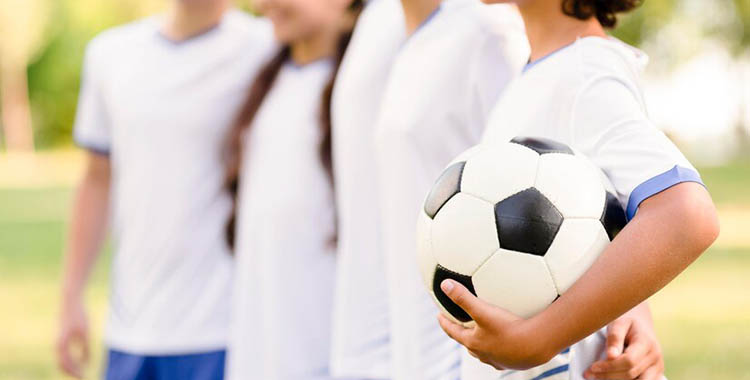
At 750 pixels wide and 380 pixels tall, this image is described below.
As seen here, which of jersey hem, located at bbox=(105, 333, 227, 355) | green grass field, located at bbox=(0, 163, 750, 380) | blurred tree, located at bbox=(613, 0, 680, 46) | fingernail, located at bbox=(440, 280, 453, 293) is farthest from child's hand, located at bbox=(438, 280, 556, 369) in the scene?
blurred tree, located at bbox=(613, 0, 680, 46)

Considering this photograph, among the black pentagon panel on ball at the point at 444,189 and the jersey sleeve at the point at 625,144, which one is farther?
the black pentagon panel on ball at the point at 444,189

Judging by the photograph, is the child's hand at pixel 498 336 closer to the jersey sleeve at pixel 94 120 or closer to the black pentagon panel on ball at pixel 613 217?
the black pentagon panel on ball at pixel 613 217

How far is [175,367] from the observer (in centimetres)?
419

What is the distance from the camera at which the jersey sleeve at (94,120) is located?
4.45 meters

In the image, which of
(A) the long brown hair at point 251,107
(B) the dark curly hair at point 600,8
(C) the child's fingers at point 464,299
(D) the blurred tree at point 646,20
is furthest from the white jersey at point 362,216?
(D) the blurred tree at point 646,20

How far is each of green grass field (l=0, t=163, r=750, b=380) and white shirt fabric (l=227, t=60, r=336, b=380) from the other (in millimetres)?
4384

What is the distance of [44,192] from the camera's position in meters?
29.8

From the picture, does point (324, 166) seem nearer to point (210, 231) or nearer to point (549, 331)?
point (210, 231)

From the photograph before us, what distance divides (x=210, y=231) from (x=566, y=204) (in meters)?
2.28

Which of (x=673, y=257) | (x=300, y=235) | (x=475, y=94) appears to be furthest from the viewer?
(x=300, y=235)

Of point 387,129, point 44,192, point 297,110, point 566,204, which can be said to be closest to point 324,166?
point 297,110

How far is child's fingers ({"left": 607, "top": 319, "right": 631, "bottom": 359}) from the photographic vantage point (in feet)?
7.55

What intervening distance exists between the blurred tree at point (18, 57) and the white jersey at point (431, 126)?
39.8 meters

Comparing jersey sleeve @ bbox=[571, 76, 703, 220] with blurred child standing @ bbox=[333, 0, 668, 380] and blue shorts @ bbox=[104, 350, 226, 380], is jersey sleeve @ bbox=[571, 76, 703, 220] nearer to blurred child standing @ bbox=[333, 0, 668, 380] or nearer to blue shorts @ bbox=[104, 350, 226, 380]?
blurred child standing @ bbox=[333, 0, 668, 380]
